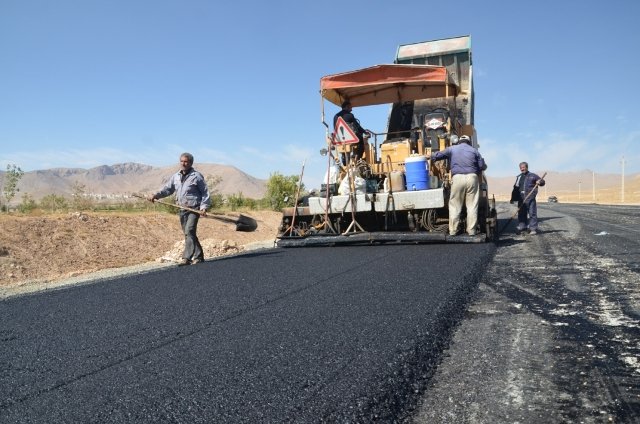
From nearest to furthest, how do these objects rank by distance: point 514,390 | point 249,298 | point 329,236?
point 514,390 → point 249,298 → point 329,236

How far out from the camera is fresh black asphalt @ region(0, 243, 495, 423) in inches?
72.8

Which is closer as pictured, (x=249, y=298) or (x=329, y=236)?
(x=249, y=298)

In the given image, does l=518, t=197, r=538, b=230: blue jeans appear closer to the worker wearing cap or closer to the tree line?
the worker wearing cap

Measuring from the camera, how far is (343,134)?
802 centimetres

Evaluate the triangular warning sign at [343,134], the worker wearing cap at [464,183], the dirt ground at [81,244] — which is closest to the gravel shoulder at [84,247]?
the dirt ground at [81,244]

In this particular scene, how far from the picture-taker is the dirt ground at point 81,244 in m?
8.59

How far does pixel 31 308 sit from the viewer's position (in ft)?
13.3

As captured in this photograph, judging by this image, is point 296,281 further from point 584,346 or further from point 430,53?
point 430,53

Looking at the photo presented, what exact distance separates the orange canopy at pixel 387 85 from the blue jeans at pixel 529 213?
2507mm

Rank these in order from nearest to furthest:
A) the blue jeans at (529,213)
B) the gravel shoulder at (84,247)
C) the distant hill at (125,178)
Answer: the gravel shoulder at (84,247) → the blue jeans at (529,213) → the distant hill at (125,178)

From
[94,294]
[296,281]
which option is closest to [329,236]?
[296,281]

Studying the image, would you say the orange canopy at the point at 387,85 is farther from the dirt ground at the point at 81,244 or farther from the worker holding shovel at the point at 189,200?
the dirt ground at the point at 81,244

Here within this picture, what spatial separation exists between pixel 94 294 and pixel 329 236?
3.92 metres

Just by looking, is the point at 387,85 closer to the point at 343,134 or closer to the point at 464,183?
the point at 343,134
